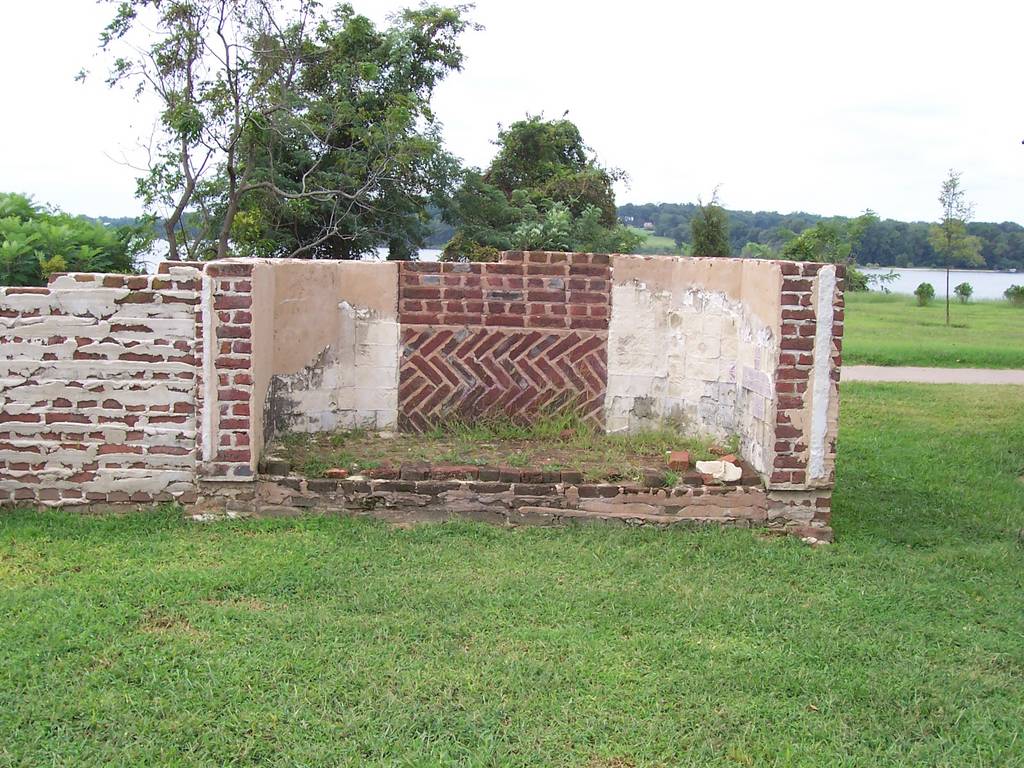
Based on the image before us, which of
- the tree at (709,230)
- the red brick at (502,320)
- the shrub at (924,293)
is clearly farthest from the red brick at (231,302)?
the shrub at (924,293)

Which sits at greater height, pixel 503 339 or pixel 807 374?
pixel 503 339

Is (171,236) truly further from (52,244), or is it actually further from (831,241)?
(831,241)

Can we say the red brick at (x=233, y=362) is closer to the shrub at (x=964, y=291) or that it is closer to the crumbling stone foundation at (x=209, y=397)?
the crumbling stone foundation at (x=209, y=397)

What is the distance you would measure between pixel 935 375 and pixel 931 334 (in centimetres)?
605

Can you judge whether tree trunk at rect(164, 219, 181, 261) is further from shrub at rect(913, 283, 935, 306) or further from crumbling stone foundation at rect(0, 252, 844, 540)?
shrub at rect(913, 283, 935, 306)

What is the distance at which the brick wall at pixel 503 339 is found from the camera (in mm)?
6895

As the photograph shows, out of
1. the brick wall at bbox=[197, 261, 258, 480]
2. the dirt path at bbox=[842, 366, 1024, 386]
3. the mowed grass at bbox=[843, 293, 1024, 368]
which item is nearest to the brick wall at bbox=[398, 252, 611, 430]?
the brick wall at bbox=[197, 261, 258, 480]

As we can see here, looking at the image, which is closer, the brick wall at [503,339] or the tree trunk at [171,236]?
the brick wall at [503,339]

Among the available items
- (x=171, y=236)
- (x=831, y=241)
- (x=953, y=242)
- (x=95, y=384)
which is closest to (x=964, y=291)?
(x=953, y=242)

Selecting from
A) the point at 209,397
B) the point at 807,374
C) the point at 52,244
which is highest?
the point at 52,244

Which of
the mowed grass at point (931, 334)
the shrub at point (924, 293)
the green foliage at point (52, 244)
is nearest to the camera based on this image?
the green foliage at point (52, 244)

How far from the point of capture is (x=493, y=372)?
694 centimetres

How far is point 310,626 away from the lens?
14.0ft

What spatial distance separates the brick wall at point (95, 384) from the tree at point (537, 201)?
32.8 feet
